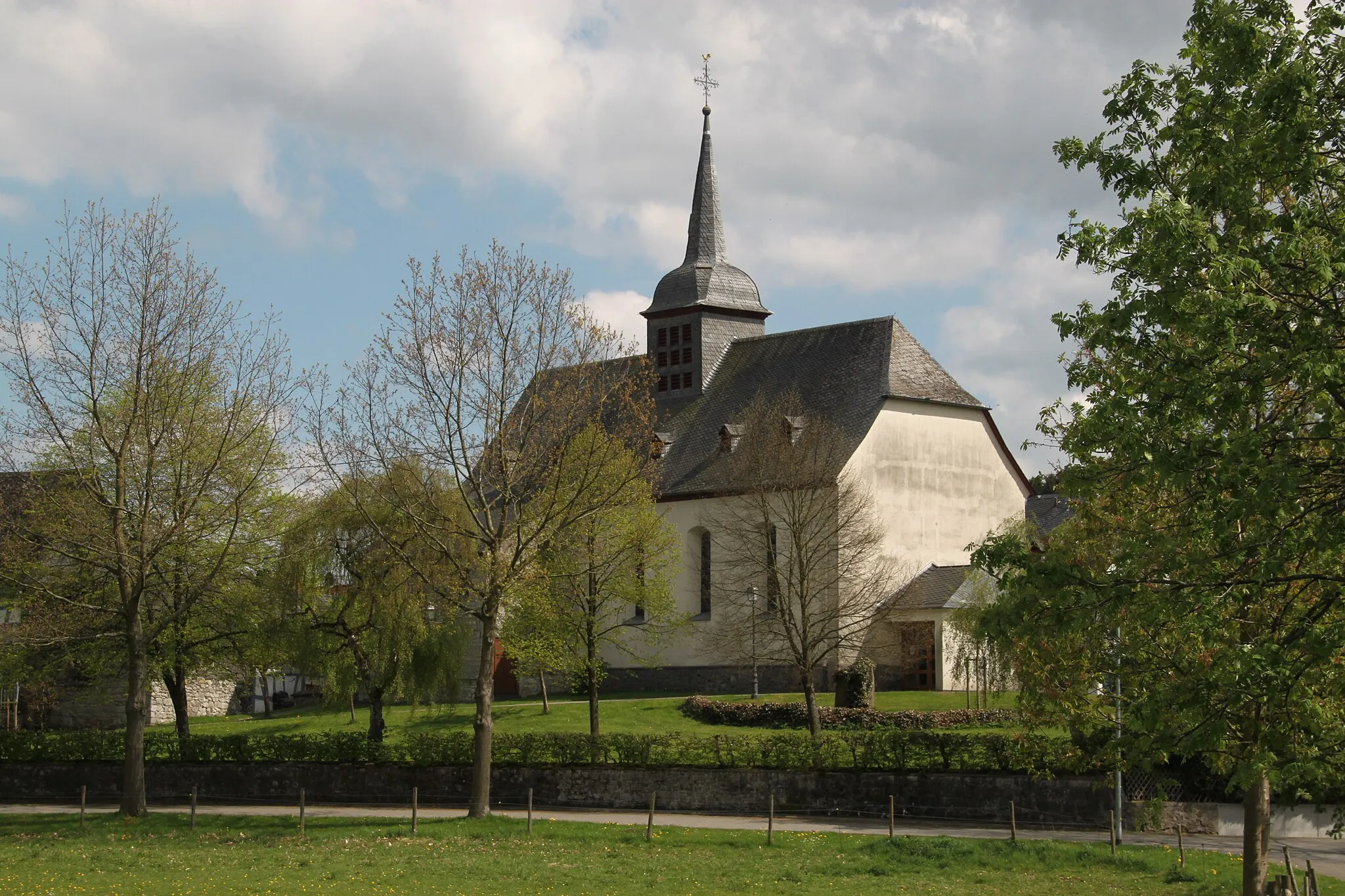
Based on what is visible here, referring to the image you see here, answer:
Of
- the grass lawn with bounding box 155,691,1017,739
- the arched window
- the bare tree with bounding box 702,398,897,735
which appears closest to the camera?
the bare tree with bounding box 702,398,897,735

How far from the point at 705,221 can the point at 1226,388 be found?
45844 millimetres

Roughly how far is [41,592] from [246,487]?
464 centimetres

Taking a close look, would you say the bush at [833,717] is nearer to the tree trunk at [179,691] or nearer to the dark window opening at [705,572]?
the dark window opening at [705,572]

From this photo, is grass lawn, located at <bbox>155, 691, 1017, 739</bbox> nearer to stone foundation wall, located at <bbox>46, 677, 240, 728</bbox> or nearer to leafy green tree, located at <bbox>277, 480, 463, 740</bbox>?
stone foundation wall, located at <bbox>46, 677, 240, 728</bbox>

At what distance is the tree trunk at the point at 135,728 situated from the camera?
83.2ft

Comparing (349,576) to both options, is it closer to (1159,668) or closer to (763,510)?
(763,510)

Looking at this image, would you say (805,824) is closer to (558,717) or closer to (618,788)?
(618,788)

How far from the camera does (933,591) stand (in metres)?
44.5

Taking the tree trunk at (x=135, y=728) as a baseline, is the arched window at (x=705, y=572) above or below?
above

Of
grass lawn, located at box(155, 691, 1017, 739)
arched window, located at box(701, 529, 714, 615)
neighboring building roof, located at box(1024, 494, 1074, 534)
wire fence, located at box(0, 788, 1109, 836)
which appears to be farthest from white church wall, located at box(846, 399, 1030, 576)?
wire fence, located at box(0, 788, 1109, 836)

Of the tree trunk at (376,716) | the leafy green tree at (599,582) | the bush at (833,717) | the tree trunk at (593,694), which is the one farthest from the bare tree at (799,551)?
the tree trunk at (376,716)

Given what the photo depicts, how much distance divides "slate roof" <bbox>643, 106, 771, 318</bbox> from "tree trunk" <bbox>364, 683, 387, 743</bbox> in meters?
23.8

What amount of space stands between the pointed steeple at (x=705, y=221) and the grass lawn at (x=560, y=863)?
33.4 metres

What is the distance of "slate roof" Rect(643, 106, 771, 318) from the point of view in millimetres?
53375
